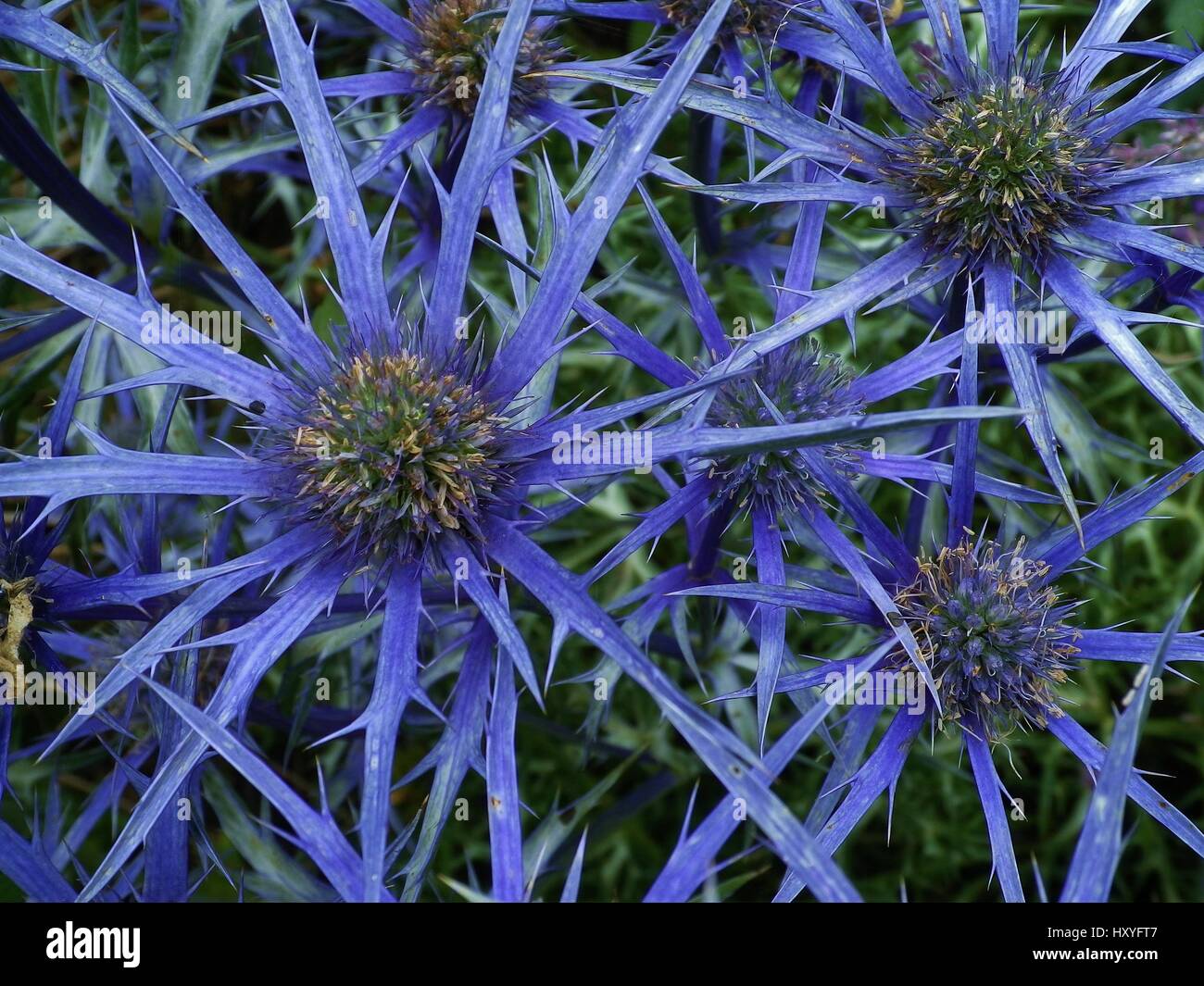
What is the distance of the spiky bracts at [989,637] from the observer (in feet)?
3.99

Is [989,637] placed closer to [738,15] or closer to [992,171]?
[992,171]

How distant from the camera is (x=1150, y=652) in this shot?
115 cm

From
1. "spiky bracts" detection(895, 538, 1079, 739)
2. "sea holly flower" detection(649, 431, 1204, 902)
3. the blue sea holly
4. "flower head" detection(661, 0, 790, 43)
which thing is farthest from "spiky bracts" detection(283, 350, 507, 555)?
"flower head" detection(661, 0, 790, 43)

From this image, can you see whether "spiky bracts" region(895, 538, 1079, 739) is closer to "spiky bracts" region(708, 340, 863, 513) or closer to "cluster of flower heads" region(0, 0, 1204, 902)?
"cluster of flower heads" region(0, 0, 1204, 902)

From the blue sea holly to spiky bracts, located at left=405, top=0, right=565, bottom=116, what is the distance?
44 cm

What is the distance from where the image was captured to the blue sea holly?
0.96 m

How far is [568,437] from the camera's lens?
1026mm

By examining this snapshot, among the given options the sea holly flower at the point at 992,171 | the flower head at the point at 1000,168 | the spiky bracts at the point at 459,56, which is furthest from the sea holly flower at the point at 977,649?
the spiky bracts at the point at 459,56

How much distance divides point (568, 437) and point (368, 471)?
0.78 ft

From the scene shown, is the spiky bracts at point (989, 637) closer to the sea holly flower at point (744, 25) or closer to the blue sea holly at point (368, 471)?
the blue sea holly at point (368, 471)

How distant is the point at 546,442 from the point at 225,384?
1.25 ft

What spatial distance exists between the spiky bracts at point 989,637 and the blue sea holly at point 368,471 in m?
0.43

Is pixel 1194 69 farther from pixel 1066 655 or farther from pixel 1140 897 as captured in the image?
pixel 1140 897

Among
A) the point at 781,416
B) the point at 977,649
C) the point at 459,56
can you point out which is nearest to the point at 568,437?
the point at 781,416
